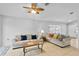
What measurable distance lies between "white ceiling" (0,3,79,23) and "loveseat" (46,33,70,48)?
36 centimetres

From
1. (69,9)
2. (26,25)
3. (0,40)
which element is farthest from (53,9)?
(0,40)

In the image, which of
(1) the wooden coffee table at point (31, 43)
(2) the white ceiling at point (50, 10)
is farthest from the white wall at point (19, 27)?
(1) the wooden coffee table at point (31, 43)

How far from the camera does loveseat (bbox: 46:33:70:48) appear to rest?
5.91ft

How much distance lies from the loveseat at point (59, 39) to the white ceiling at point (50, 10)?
14.1 inches

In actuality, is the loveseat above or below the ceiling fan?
below

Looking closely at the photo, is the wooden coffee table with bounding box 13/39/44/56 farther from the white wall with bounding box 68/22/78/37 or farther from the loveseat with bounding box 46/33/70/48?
the white wall with bounding box 68/22/78/37

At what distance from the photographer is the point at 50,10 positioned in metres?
1.76

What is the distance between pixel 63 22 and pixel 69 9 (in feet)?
0.95

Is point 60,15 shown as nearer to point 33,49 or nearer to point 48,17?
point 48,17

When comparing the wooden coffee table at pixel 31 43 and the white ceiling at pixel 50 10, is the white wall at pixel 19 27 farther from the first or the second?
the wooden coffee table at pixel 31 43

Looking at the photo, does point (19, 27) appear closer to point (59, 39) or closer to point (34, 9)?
point (34, 9)

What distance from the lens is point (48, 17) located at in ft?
5.95

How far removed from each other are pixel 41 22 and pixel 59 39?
54 cm

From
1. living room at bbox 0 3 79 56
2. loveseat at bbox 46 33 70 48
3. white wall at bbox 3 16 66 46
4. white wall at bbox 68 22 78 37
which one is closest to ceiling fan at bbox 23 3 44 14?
living room at bbox 0 3 79 56
